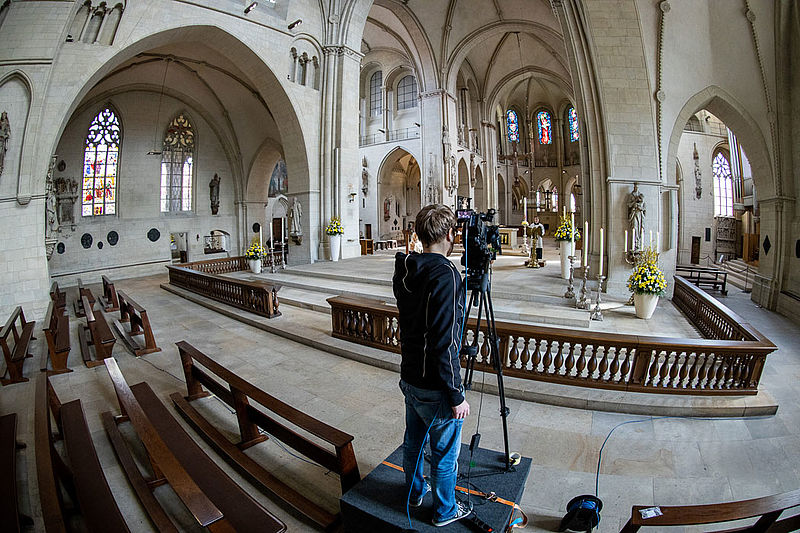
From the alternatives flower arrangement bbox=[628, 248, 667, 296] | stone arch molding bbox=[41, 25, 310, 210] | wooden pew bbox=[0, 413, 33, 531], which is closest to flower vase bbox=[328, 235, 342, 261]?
stone arch molding bbox=[41, 25, 310, 210]

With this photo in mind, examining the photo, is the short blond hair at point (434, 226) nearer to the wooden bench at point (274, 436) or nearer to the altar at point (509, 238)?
the wooden bench at point (274, 436)

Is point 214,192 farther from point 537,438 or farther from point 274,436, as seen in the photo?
point 537,438

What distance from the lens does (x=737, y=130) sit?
1057 centimetres

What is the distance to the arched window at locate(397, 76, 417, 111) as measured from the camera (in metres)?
24.8

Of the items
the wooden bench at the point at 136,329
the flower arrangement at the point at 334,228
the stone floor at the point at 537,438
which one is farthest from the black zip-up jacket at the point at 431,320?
the flower arrangement at the point at 334,228

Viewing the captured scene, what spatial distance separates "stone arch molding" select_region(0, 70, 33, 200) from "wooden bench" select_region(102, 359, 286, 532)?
324 inches

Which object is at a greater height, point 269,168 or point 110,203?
point 269,168

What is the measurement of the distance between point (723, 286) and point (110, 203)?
24248mm

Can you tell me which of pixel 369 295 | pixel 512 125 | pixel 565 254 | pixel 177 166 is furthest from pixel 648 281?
pixel 512 125

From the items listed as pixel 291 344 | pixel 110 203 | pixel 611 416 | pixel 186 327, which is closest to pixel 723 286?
pixel 611 416

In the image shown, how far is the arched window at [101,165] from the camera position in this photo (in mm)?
16281

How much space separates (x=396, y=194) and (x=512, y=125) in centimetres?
1283

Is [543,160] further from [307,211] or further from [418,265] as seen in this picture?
[418,265]

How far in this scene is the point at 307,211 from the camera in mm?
14688
